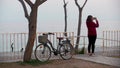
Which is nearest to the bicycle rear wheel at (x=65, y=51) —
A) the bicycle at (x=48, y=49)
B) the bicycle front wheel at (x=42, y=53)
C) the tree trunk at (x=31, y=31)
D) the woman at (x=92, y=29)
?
the bicycle at (x=48, y=49)

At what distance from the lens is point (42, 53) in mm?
8148

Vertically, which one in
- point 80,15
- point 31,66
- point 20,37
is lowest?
point 31,66

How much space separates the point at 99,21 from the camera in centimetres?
860

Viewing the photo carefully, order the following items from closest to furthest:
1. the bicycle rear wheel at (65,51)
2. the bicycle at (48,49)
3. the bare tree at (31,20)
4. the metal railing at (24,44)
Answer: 1. the bare tree at (31,20)
2. the bicycle at (48,49)
3. the bicycle rear wheel at (65,51)
4. the metal railing at (24,44)

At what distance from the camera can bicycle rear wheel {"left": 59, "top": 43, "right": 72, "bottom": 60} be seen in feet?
27.9

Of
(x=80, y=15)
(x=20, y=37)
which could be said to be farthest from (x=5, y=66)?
(x=80, y=15)

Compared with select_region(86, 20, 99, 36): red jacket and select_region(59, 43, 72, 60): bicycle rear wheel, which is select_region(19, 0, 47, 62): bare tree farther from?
select_region(86, 20, 99, 36): red jacket

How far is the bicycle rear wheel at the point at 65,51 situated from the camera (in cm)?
852

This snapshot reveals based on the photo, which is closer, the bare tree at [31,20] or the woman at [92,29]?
the bare tree at [31,20]

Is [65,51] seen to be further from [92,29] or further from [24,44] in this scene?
[24,44]

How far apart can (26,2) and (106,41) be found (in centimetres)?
333

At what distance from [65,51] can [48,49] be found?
24.3 inches

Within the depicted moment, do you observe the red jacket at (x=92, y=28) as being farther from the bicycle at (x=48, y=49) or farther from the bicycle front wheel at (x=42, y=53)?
the bicycle front wheel at (x=42, y=53)

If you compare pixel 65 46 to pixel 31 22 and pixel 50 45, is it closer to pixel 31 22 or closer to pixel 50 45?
pixel 50 45
